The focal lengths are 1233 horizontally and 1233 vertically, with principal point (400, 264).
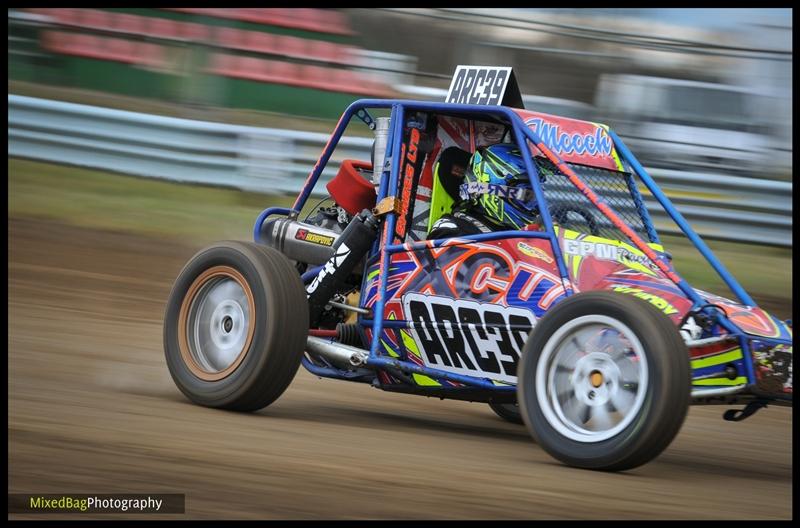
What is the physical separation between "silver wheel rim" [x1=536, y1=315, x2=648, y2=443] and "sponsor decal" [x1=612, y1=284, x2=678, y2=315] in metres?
0.34

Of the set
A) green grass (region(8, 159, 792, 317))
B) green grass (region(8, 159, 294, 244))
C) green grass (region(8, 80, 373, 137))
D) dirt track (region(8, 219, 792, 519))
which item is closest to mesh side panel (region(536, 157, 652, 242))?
dirt track (region(8, 219, 792, 519))

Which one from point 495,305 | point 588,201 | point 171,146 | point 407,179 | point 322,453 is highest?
point 171,146

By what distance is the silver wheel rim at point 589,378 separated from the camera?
205 inches

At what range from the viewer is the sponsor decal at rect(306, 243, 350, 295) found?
664 cm

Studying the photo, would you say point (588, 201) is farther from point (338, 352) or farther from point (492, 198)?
point (338, 352)

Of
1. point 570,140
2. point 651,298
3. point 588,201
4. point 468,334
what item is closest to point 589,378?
point 651,298

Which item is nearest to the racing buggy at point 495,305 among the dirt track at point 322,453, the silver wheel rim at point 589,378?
the silver wheel rim at point 589,378

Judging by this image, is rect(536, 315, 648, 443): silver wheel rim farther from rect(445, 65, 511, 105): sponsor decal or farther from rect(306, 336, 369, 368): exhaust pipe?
rect(445, 65, 511, 105): sponsor decal

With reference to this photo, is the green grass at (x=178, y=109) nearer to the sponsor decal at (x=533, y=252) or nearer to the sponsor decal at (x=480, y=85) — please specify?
the sponsor decal at (x=480, y=85)

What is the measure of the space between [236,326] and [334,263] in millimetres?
626

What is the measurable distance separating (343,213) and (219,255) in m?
0.91

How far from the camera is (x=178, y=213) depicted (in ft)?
44.0

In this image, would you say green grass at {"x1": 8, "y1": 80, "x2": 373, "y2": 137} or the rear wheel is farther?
green grass at {"x1": 8, "y1": 80, "x2": 373, "y2": 137}
